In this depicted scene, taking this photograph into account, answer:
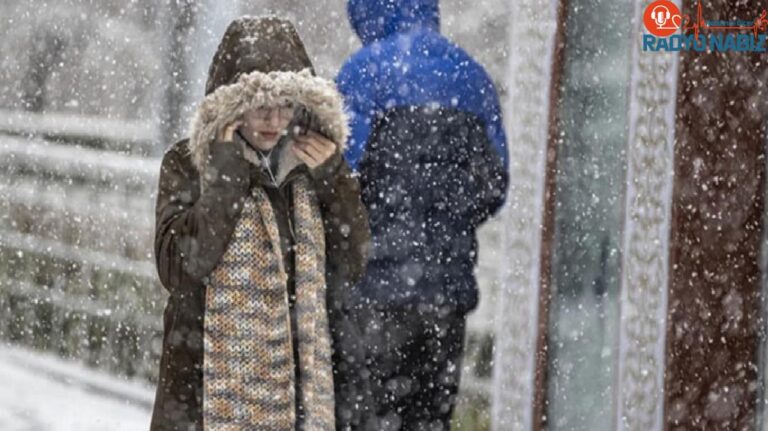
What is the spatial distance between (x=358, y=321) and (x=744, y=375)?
1.08 metres

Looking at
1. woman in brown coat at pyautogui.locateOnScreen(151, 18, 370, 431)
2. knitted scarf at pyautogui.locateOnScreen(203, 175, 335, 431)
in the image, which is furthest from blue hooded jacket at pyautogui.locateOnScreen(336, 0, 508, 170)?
knitted scarf at pyautogui.locateOnScreen(203, 175, 335, 431)

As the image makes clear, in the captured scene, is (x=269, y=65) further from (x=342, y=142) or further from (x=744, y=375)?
(x=744, y=375)

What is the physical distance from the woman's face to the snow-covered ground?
6.31 feet

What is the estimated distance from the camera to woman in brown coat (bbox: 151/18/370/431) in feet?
7.74

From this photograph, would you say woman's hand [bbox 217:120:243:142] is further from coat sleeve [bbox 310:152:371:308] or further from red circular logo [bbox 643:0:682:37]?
red circular logo [bbox 643:0:682:37]

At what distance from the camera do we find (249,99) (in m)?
2.36

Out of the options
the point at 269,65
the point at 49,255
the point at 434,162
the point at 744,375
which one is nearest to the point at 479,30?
the point at 434,162

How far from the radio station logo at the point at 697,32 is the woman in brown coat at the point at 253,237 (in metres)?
0.82

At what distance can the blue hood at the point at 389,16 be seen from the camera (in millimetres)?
2834

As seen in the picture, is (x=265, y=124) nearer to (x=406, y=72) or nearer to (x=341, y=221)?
(x=341, y=221)

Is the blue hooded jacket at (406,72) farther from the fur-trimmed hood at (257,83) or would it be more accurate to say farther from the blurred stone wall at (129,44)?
the fur-trimmed hood at (257,83)

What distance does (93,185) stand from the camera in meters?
4.40

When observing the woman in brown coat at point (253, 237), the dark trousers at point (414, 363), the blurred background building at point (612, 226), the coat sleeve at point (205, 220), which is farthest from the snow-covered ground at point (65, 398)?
the coat sleeve at point (205, 220)

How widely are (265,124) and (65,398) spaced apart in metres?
2.44
